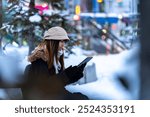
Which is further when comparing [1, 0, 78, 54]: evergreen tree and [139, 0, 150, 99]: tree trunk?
[1, 0, 78, 54]: evergreen tree

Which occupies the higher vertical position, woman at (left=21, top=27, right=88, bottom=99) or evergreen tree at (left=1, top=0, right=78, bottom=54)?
evergreen tree at (left=1, top=0, right=78, bottom=54)

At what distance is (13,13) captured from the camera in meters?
2.52

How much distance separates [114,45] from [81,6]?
0.32 metres

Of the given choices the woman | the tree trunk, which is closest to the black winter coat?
the woman

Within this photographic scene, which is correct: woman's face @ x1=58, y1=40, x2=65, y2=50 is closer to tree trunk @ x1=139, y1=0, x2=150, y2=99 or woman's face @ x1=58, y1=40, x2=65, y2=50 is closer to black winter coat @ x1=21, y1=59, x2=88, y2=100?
black winter coat @ x1=21, y1=59, x2=88, y2=100

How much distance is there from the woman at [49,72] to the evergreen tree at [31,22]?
0.07 metres

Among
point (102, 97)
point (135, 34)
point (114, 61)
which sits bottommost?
point (102, 97)

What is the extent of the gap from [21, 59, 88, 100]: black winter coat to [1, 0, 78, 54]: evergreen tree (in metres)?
0.14

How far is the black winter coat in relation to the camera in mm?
2422

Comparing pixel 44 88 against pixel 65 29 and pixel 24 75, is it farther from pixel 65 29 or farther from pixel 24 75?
pixel 65 29

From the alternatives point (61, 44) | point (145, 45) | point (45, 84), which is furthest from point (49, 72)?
point (145, 45)

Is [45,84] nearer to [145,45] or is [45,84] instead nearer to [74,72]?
[74,72]

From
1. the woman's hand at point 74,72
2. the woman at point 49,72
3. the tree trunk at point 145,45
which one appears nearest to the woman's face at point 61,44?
the woman at point 49,72

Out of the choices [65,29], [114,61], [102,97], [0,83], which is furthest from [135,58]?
[0,83]
